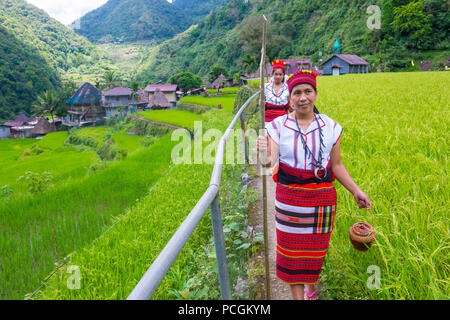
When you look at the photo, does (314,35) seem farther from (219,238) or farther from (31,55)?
(219,238)

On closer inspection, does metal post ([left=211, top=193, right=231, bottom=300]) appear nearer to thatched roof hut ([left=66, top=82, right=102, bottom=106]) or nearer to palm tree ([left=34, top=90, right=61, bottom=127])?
thatched roof hut ([left=66, top=82, right=102, bottom=106])

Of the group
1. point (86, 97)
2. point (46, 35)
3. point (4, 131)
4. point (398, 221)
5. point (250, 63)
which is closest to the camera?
point (398, 221)

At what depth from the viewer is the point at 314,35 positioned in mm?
65250

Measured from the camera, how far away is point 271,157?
1713 mm

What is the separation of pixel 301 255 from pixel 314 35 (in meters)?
72.0

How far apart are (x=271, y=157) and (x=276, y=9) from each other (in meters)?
95.9

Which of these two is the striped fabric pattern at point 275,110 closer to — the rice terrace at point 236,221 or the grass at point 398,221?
the rice terrace at point 236,221

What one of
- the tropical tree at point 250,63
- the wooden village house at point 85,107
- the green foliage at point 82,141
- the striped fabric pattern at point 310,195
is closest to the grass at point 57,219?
the striped fabric pattern at point 310,195

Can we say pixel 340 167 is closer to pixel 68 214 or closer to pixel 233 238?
pixel 233 238

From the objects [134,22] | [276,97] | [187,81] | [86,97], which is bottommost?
[276,97]

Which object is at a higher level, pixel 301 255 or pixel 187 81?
pixel 187 81

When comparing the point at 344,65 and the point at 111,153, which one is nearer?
the point at 111,153

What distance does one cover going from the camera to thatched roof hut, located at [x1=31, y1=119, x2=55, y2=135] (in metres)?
45.3

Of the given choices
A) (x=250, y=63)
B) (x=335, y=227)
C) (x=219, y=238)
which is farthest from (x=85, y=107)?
(x=219, y=238)
